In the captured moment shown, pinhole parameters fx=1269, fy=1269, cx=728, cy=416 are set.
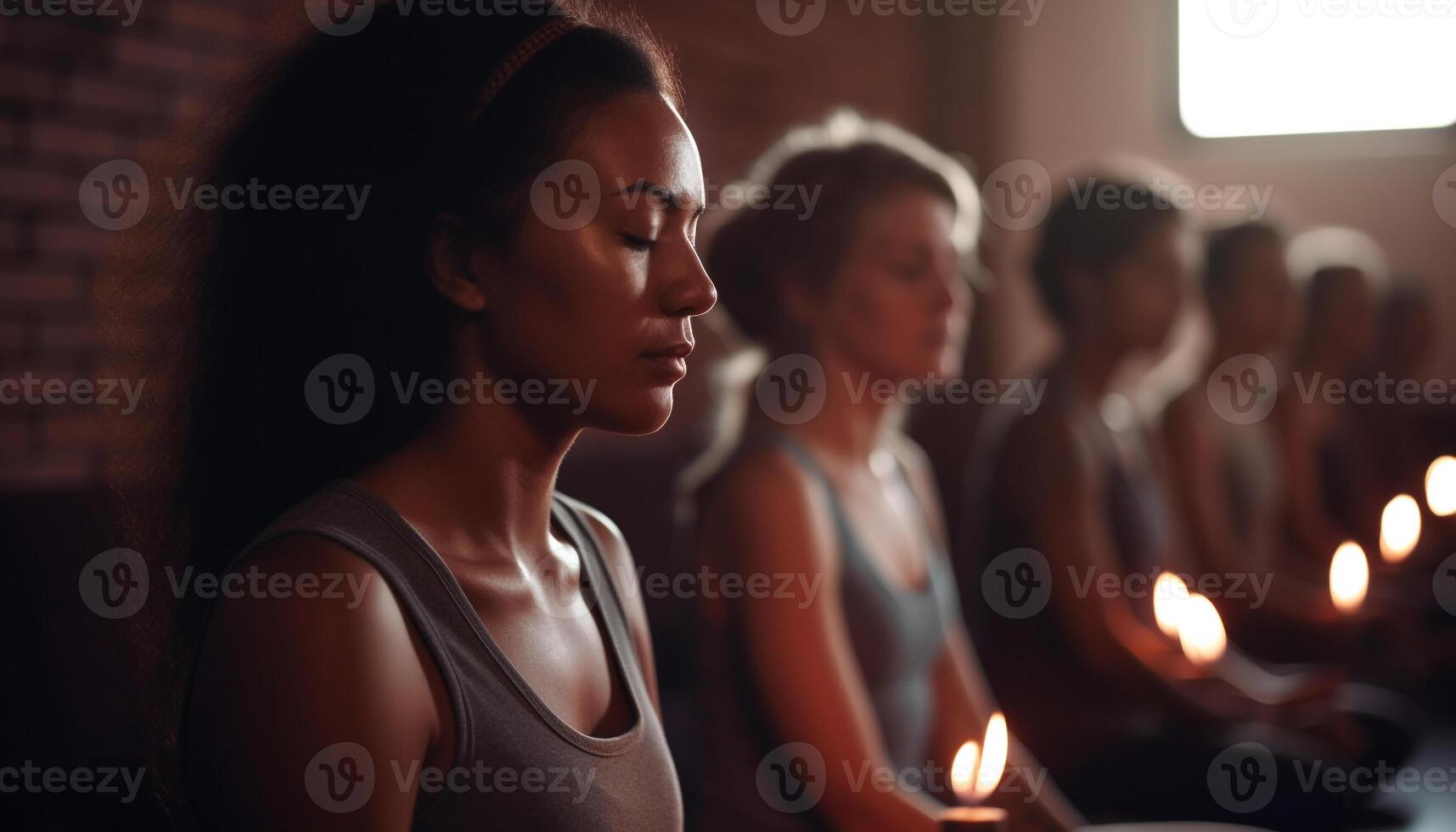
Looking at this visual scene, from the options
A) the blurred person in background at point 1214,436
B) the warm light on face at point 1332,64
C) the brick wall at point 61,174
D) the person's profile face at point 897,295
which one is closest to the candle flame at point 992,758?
the person's profile face at point 897,295

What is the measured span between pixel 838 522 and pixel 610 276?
728mm

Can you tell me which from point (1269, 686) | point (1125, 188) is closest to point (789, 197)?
point (1125, 188)

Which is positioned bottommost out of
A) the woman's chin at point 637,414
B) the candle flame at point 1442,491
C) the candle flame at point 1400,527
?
the woman's chin at point 637,414

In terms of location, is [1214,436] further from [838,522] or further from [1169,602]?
[838,522]

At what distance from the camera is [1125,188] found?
240 cm

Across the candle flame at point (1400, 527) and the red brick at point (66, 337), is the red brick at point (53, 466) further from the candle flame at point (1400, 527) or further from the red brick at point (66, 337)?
the candle flame at point (1400, 527)

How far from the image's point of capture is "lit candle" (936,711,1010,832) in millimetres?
794

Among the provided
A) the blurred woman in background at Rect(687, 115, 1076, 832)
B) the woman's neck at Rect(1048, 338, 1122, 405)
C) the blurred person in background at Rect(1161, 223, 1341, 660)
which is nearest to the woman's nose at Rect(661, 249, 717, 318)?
the blurred woman in background at Rect(687, 115, 1076, 832)

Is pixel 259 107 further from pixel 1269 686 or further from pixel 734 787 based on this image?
pixel 1269 686

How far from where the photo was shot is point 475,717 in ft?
2.56

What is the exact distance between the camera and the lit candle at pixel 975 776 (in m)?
0.79

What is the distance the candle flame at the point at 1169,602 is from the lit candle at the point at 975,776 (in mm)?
916

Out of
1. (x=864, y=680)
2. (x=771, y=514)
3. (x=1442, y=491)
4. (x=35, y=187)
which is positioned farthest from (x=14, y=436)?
(x=1442, y=491)

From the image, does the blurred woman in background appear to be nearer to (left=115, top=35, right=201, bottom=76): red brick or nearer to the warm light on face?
(left=115, top=35, right=201, bottom=76): red brick
